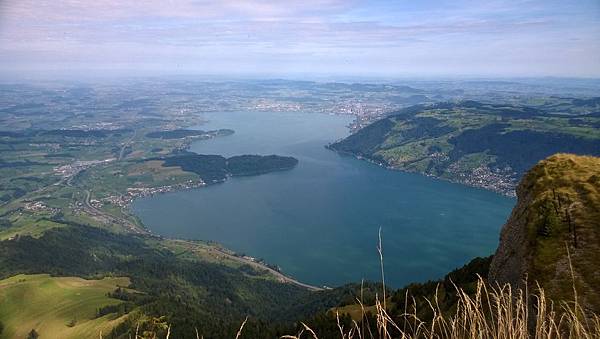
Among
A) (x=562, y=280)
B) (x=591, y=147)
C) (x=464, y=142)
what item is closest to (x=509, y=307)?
(x=562, y=280)

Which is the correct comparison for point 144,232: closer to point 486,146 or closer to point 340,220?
point 340,220

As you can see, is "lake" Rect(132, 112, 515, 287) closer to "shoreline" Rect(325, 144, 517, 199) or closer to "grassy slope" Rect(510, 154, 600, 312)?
"shoreline" Rect(325, 144, 517, 199)

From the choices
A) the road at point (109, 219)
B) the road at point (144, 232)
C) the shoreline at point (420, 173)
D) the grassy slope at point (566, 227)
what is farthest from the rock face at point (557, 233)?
the shoreline at point (420, 173)

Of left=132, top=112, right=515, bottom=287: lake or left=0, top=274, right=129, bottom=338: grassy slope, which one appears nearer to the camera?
left=0, top=274, right=129, bottom=338: grassy slope

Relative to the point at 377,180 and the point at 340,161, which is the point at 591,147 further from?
the point at 340,161

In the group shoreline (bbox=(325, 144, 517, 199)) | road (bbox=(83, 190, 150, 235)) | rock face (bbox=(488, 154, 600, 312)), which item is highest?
rock face (bbox=(488, 154, 600, 312))

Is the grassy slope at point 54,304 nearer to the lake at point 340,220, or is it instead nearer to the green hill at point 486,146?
the lake at point 340,220

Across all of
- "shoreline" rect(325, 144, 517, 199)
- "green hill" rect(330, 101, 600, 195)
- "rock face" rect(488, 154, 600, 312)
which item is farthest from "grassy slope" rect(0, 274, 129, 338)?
"green hill" rect(330, 101, 600, 195)
